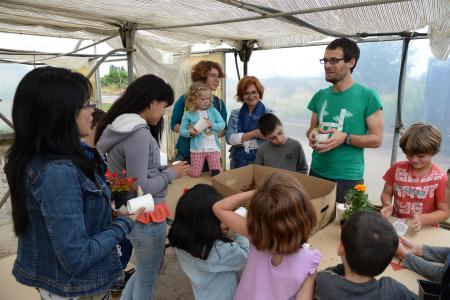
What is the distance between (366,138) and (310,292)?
46.8 inches

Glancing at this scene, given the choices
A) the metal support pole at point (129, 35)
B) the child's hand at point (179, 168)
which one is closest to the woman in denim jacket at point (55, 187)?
the child's hand at point (179, 168)

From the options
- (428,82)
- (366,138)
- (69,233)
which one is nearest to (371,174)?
(428,82)

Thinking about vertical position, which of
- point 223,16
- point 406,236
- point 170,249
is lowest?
point 170,249

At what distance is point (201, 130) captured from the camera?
2734 millimetres

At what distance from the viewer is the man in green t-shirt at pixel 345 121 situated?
6.51 feet

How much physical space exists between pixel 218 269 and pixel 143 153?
0.62 metres

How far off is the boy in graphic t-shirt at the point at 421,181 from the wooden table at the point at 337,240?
68mm

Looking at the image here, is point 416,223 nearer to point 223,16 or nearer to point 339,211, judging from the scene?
point 339,211

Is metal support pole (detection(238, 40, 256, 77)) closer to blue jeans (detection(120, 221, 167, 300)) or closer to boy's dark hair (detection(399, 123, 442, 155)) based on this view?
boy's dark hair (detection(399, 123, 442, 155))

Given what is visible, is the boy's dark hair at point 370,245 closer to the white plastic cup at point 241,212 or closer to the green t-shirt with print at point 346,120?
the white plastic cup at point 241,212

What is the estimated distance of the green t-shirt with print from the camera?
2006 mm

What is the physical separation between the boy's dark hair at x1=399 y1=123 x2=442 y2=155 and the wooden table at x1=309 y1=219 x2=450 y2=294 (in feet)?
1.35

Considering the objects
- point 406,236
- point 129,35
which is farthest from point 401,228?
point 129,35

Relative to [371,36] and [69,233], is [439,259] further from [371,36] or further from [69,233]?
[371,36]
